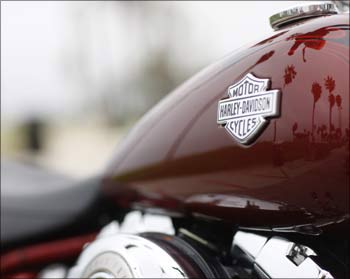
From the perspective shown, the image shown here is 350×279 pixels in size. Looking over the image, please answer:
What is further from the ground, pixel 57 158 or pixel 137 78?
pixel 137 78

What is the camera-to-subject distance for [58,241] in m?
0.92

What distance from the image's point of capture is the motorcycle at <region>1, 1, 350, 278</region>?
530 mm

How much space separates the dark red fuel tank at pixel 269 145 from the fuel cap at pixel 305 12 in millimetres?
17

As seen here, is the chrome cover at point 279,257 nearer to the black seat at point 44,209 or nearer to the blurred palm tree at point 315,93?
the blurred palm tree at point 315,93

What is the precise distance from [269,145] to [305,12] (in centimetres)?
13

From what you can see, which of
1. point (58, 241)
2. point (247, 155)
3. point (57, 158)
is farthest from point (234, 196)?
point (57, 158)

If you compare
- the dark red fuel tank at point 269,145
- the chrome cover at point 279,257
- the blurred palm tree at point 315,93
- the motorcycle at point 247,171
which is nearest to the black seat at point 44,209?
the motorcycle at point 247,171

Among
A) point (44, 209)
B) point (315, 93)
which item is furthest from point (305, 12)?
point (44, 209)

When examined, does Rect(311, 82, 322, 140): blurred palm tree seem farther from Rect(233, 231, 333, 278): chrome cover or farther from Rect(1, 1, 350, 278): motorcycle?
Rect(233, 231, 333, 278): chrome cover

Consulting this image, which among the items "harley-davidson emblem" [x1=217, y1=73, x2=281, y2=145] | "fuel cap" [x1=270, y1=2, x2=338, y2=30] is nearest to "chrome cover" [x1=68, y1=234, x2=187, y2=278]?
"harley-davidson emblem" [x1=217, y1=73, x2=281, y2=145]

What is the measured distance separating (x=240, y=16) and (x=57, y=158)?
4.51 metres

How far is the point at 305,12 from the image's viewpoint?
1.95 feet

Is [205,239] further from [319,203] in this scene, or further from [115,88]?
[115,88]

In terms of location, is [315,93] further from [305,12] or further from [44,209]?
[44,209]
